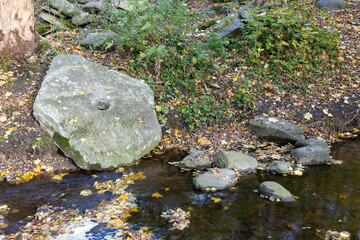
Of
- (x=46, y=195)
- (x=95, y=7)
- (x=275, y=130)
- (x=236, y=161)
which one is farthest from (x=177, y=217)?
(x=95, y=7)

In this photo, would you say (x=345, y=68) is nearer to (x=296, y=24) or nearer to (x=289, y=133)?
(x=296, y=24)

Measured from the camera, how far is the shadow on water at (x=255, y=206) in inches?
145

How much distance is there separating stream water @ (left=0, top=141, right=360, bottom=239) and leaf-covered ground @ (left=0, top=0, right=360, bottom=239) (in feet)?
1.86

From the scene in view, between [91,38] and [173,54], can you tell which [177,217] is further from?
[91,38]

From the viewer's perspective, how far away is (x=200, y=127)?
6793mm

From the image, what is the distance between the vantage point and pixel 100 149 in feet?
17.4

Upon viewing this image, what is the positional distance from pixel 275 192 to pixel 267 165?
1.23 m

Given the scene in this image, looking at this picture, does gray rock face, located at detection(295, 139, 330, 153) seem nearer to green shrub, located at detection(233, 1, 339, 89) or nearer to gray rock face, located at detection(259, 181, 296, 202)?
gray rock face, located at detection(259, 181, 296, 202)

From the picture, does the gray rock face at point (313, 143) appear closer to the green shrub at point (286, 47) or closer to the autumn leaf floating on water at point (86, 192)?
the green shrub at point (286, 47)

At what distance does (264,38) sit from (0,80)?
22.8 ft

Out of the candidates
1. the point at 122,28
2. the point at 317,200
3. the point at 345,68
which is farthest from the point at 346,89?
the point at 122,28

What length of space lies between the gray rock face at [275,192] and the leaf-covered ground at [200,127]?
1.42m

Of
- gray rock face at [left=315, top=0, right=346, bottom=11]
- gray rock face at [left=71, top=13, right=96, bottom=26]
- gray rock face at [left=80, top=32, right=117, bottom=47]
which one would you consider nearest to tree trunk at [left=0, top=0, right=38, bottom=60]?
gray rock face at [left=80, top=32, right=117, bottom=47]

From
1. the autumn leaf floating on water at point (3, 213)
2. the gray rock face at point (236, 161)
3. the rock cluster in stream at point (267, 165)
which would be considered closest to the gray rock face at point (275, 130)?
the rock cluster in stream at point (267, 165)
